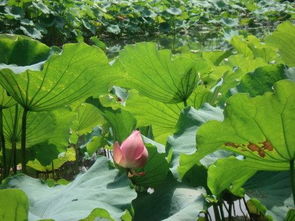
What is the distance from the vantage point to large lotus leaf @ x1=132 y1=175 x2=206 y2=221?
76 cm

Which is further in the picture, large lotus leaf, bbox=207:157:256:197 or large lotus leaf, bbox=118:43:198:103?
large lotus leaf, bbox=118:43:198:103

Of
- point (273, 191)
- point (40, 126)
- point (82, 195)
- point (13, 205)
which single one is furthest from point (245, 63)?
point (13, 205)

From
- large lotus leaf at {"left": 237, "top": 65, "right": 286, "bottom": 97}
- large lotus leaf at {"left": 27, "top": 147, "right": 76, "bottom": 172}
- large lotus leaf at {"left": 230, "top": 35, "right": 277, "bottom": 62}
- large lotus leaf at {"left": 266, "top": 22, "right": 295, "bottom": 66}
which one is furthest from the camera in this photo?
large lotus leaf at {"left": 230, "top": 35, "right": 277, "bottom": 62}

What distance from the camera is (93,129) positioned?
4.80 feet

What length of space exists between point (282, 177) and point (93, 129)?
2.49 ft

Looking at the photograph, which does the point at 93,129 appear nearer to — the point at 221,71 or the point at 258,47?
the point at 221,71

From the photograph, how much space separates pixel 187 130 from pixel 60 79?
24 centimetres

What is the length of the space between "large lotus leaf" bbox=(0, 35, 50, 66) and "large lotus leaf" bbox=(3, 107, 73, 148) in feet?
0.34

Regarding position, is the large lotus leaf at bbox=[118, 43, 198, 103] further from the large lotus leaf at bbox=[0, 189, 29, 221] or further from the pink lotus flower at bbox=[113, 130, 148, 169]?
the large lotus leaf at bbox=[0, 189, 29, 221]

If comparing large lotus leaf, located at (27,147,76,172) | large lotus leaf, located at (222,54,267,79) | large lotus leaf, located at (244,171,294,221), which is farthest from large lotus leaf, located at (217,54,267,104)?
large lotus leaf, located at (27,147,76,172)

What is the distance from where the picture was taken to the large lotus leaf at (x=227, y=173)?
0.72m

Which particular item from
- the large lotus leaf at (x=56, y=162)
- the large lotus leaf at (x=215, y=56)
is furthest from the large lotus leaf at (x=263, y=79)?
the large lotus leaf at (x=215, y=56)

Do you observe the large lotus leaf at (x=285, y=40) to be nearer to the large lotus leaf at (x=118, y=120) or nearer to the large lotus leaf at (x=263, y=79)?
the large lotus leaf at (x=263, y=79)

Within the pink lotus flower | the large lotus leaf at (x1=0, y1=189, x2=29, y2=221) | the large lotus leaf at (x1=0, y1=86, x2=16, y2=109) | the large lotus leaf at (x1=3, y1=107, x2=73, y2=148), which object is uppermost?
the large lotus leaf at (x1=0, y1=189, x2=29, y2=221)
